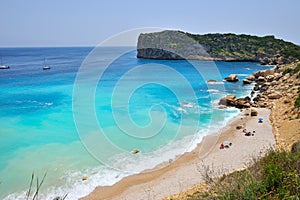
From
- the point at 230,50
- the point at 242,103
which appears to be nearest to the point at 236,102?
the point at 242,103

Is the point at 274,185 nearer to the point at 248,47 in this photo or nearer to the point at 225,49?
the point at 225,49

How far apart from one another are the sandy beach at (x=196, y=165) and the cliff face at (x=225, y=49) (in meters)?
49.6

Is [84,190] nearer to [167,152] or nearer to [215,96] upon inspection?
[167,152]

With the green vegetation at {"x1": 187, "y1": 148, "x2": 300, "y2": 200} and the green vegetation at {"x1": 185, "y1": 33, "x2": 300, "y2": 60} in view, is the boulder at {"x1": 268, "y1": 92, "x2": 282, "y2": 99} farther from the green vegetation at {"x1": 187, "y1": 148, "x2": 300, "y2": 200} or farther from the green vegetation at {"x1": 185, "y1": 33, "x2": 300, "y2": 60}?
the green vegetation at {"x1": 185, "y1": 33, "x2": 300, "y2": 60}

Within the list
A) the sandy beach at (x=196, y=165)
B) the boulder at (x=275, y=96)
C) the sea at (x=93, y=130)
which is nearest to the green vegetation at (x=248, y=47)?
the sea at (x=93, y=130)

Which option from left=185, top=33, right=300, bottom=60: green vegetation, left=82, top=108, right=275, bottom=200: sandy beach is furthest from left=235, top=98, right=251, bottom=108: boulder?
left=185, top=33, right=300, bottom=60: green vegetation

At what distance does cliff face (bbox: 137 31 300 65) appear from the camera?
230 feet

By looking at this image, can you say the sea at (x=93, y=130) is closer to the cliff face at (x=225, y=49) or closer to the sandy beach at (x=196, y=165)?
the sandy beach at (x=196, y=165)

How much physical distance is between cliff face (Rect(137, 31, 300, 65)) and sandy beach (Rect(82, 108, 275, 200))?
1952 inches

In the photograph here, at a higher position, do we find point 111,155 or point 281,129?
point 281,129

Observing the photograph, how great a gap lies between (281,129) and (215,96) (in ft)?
49.3

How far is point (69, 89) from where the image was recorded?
124 ft

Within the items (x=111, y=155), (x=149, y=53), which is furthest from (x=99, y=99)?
(x=149, y=53)

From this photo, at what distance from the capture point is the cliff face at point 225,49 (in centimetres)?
7000
